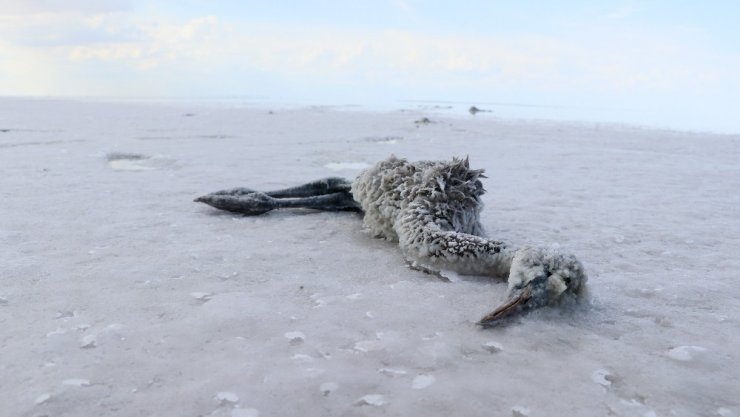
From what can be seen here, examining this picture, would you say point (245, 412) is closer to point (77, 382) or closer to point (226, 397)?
point (226, 397)

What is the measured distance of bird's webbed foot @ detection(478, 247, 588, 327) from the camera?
7.19 ft

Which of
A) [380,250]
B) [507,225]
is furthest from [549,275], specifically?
[507,225]

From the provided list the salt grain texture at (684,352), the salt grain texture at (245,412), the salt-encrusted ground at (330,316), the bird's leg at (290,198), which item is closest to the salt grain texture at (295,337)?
the salt-encrusted ground at (330,316)

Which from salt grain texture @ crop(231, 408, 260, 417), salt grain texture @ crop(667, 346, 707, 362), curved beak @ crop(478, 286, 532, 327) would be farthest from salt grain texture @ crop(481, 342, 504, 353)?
salt grain texture @ crop(231, 408, 260, 417)

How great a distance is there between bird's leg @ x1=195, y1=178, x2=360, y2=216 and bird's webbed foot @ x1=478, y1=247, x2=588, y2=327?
2.01 metres

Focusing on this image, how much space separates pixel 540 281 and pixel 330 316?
0.89m

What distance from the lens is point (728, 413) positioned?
1.61 metres

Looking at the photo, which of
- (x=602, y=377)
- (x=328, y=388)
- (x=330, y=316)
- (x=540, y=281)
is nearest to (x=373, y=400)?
(x=328, y=388)

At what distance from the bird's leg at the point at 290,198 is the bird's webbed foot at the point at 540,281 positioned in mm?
2006

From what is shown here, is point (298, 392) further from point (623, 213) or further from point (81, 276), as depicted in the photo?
point (623, 213)

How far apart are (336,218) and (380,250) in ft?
2.91

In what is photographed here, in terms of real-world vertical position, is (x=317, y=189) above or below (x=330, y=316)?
above

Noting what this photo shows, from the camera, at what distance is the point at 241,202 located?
3914 mm

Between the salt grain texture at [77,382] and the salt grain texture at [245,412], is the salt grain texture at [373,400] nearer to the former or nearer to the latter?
the salt grain texture at [245,412]
